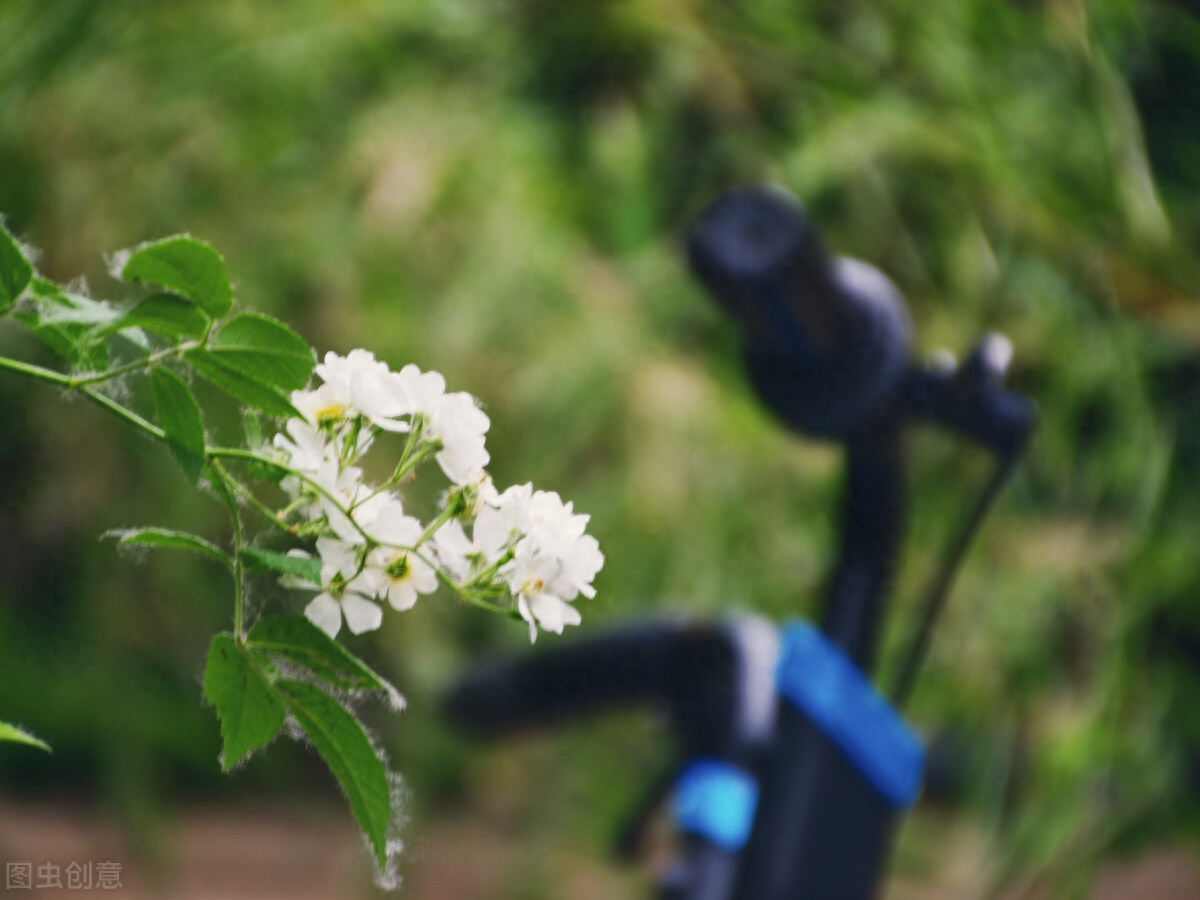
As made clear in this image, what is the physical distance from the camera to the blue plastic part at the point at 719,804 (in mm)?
341

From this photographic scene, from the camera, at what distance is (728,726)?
36cm

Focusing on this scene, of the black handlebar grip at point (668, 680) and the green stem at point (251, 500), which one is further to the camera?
the black handlebar grip at point (668, 680)

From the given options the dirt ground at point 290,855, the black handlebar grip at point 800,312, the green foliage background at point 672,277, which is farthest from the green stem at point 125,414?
the dirt ground at point 290,855

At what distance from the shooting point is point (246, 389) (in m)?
0.12

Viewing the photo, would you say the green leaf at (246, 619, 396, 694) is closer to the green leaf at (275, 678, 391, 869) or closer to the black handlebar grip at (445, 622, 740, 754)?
the green leaf at (275, 678, 391, 869)

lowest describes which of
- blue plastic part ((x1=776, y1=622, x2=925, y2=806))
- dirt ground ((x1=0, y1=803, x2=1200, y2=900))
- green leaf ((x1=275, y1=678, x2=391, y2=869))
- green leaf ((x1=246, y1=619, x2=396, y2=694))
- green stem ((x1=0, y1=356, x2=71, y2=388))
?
dirt ground ((x1=0, y1=803, x2=1200, y2=900))

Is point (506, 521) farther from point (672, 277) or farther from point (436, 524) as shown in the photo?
point (672, 277)

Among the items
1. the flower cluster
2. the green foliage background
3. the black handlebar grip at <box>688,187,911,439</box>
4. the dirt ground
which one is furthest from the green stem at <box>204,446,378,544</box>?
the dirt ground

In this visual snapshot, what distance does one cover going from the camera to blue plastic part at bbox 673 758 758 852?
0.34 m

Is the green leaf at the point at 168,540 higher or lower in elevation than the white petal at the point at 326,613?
higher

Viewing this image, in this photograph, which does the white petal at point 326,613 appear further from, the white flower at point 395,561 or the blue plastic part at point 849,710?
the blue plastic part at point 849,710

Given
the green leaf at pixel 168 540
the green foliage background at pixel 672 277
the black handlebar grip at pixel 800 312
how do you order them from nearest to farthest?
the green leaf at pixel 168 540
the black handlebar grip at pixel 800 312
the green foliage background at pixel 672 277

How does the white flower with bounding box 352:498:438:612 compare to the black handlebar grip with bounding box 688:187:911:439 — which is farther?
the black handlebar grip with bounding box 688:187:911:439

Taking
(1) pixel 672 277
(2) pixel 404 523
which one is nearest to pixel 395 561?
(2) pixel 404 523
